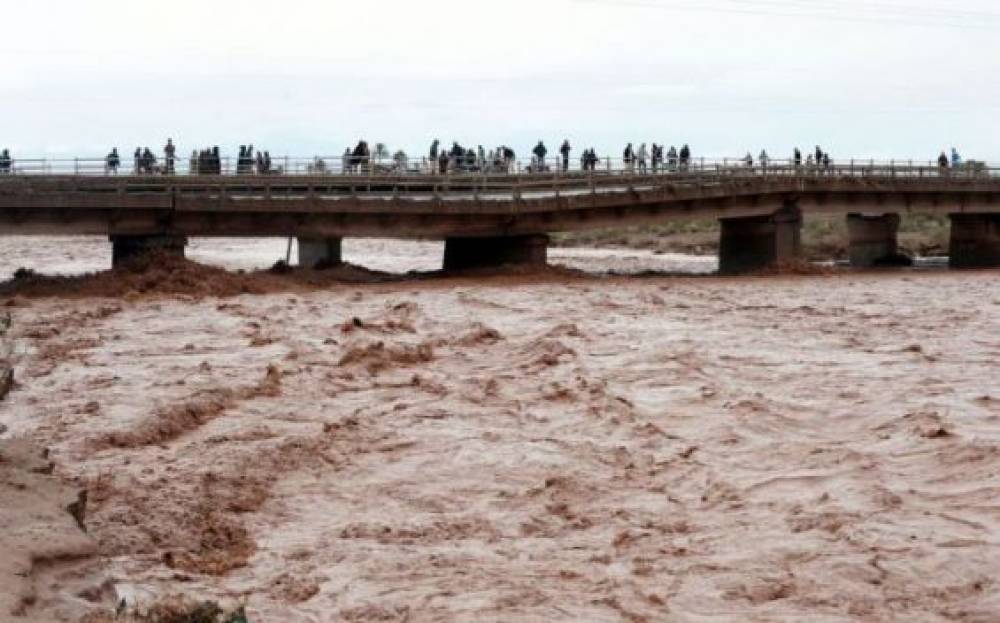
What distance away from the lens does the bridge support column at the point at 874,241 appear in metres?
56.5

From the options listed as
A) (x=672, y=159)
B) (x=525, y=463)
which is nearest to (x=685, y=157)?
(x=672, y=159)

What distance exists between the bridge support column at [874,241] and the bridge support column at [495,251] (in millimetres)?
17008

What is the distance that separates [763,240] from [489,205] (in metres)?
12.0

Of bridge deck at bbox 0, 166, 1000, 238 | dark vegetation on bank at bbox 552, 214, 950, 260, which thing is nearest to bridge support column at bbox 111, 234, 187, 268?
bridge deck at bbox 0, 166, 1000, 238

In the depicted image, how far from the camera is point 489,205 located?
140ft

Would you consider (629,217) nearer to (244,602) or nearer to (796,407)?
(796,407)

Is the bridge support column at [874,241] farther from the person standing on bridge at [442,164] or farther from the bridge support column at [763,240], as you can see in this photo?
the person standing on bridge at [442,164]

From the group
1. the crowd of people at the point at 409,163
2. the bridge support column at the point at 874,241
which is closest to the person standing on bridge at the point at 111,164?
the crowd of people at the point at 409,163

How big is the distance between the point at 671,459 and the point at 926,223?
64892mm

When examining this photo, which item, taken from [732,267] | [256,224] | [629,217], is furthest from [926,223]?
[256,224]

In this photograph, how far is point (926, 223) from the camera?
255ft

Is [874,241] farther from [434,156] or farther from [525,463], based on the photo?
[525,463]

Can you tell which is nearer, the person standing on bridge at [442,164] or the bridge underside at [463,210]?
the bridge underside at [463,210]

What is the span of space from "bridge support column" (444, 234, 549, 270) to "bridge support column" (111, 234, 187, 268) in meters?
8.99
